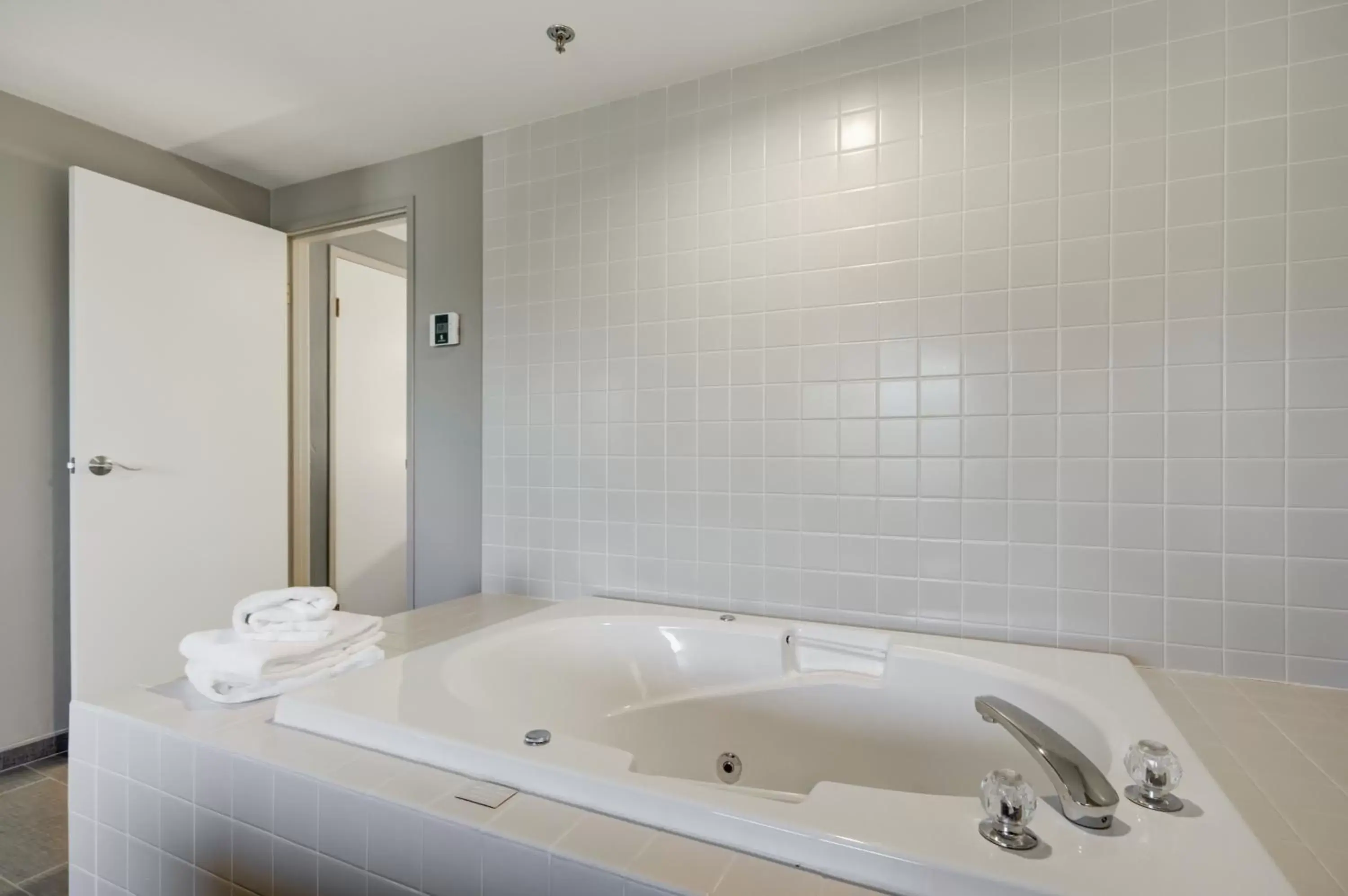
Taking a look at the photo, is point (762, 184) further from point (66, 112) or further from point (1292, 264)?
point (66, 112)

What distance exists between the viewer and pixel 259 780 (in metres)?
1.05

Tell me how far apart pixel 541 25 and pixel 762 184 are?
0.72m

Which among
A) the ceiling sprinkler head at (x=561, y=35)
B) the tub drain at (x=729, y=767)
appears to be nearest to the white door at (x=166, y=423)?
the ceiling sprinkler head at (x=561, y=35)

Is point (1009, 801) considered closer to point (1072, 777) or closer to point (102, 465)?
point (1072, 777)

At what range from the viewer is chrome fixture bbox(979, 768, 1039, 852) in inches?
30.6

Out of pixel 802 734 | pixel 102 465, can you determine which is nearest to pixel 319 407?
pixel 102 465

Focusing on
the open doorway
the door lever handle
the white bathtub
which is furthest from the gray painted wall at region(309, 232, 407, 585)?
the white bathtub

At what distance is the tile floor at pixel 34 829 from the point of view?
1.60 meters

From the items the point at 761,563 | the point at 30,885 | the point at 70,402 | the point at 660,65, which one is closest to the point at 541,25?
the point at 660,65

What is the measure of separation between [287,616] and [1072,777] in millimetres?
1483

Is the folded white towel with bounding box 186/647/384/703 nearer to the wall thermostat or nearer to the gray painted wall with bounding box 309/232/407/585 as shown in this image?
the wall thermostat

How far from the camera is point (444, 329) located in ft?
8.13

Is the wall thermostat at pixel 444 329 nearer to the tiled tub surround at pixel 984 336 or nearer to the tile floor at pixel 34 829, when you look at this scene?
the tiled tub surround at pixel 984 336

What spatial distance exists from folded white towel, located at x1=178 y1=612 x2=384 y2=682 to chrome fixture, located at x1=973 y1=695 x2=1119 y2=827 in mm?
1322
